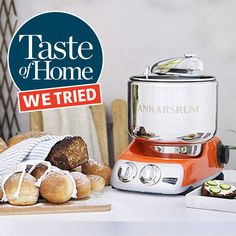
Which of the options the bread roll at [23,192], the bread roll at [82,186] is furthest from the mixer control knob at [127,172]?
the bread roll at [23,192]

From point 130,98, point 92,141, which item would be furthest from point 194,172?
point 92,141

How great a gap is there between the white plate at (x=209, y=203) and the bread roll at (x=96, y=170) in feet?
0.89

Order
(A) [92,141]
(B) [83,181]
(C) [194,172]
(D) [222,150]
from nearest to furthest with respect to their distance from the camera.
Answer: (B) [83,181], (C) [194,172], (D) [222,150], (A) [92,141]

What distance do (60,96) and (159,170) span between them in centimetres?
100

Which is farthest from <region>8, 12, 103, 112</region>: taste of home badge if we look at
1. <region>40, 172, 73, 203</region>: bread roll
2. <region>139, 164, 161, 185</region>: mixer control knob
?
<region>40, 172, 73, 203</region>: bread roll

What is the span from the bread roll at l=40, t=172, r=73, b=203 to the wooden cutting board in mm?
14

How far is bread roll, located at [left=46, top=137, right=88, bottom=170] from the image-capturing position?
4.62ft

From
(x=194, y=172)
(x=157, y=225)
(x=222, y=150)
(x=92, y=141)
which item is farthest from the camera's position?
(x=92, y=141)

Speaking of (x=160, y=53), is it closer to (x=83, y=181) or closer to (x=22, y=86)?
(x=22, y=86)

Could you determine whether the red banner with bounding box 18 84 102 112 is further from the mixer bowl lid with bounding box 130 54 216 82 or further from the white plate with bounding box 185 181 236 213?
the white plate with bounding box 185 181 236 213

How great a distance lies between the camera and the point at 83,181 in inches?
52.6

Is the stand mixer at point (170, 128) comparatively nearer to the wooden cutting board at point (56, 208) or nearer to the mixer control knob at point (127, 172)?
the mixer control knob at point (127, 172)

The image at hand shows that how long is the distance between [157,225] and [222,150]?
1.40 ft

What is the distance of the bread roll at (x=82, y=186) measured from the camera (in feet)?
4.35
